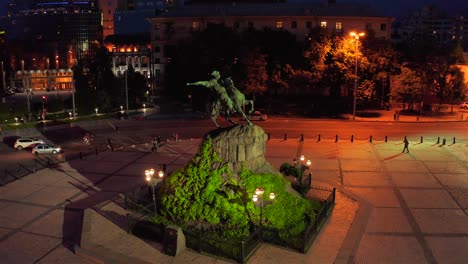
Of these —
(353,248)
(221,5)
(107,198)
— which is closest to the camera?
(353,248)

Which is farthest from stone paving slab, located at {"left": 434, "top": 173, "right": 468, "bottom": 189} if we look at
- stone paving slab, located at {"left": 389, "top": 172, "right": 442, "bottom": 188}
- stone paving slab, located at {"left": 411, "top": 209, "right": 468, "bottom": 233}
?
stone paving slab, located at {"left": 411, "top": 209, "right": 468, "bottom": 233}

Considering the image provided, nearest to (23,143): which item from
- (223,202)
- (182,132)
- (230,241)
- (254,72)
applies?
(182,132)

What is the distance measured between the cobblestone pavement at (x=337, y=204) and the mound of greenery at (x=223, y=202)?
5.44 feet

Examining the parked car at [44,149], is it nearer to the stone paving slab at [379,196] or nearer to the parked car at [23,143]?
the parked car at [23,143]

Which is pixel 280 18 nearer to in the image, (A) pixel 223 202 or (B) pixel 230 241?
(A) pixel 223 202

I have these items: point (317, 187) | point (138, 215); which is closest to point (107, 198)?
point (138, 215)

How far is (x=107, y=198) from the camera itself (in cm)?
2859

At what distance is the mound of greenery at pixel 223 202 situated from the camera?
22.8 meters

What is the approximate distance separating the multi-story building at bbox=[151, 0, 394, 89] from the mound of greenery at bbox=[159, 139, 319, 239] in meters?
62.4

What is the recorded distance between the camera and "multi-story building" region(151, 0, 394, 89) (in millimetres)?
87250

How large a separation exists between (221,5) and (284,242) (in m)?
83.3

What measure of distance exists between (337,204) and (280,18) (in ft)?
217

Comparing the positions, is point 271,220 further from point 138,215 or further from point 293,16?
point 293,16

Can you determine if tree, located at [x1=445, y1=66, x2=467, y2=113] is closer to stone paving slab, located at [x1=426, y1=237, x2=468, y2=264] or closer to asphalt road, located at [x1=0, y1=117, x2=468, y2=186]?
asphalt road, located at [x1=0, y1=117, x2=468, y2=186]
